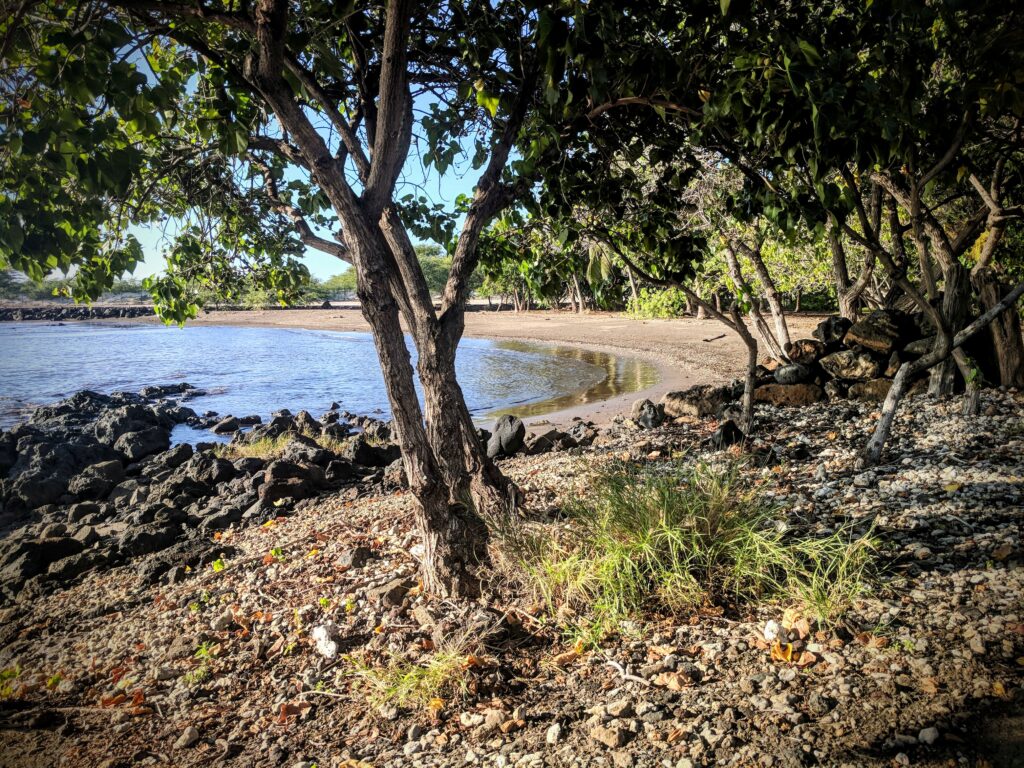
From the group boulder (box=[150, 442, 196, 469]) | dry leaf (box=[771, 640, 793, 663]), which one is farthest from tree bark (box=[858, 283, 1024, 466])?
boulder (box=[150, 442, 196, 469])

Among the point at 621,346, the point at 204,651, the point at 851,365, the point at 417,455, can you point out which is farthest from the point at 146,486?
the point at 621,346

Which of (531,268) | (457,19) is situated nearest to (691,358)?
(531,268)

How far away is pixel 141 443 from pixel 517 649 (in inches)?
519

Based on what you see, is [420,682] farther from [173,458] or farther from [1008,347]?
[173,458]

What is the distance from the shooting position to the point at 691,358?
23.8 metres

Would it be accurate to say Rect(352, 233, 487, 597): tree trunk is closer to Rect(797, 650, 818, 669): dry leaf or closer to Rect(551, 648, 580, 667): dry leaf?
Rect(551, 648, 580, 667): dry leaf

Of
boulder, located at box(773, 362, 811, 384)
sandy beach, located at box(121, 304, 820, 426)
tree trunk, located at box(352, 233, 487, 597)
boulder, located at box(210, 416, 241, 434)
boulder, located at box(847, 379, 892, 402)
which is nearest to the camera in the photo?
tree trunk, located at box(352, 233, 487, 597)

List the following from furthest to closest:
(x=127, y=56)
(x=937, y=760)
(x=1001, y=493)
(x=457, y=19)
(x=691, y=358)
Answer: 1. (x=691, y=358)
2. (x=457, y=19)
3. (x=1001, y=493)
4. (x=127, y=56)
5. (x=937, y=760)

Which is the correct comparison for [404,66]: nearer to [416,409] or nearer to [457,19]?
[457,19]

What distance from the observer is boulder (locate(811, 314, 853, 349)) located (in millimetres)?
11234

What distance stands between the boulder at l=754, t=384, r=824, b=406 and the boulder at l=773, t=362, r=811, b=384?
5.3 inches

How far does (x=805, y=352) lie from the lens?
1116 centimetres

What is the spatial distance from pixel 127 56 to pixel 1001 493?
6.55 meters

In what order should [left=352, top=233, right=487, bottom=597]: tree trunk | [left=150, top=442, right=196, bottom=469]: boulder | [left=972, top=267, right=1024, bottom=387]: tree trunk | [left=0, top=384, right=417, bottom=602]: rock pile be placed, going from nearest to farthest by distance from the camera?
[left=352, top=233, right=487, bottom=597]: tree trunk < [left=0, top=384, right=417, bottom=602]: rock pile < [left=972, top=267, right=1024, bottom=387]: tree trunk < [left=150, top=442, right=196, bottom=469]: boulder
